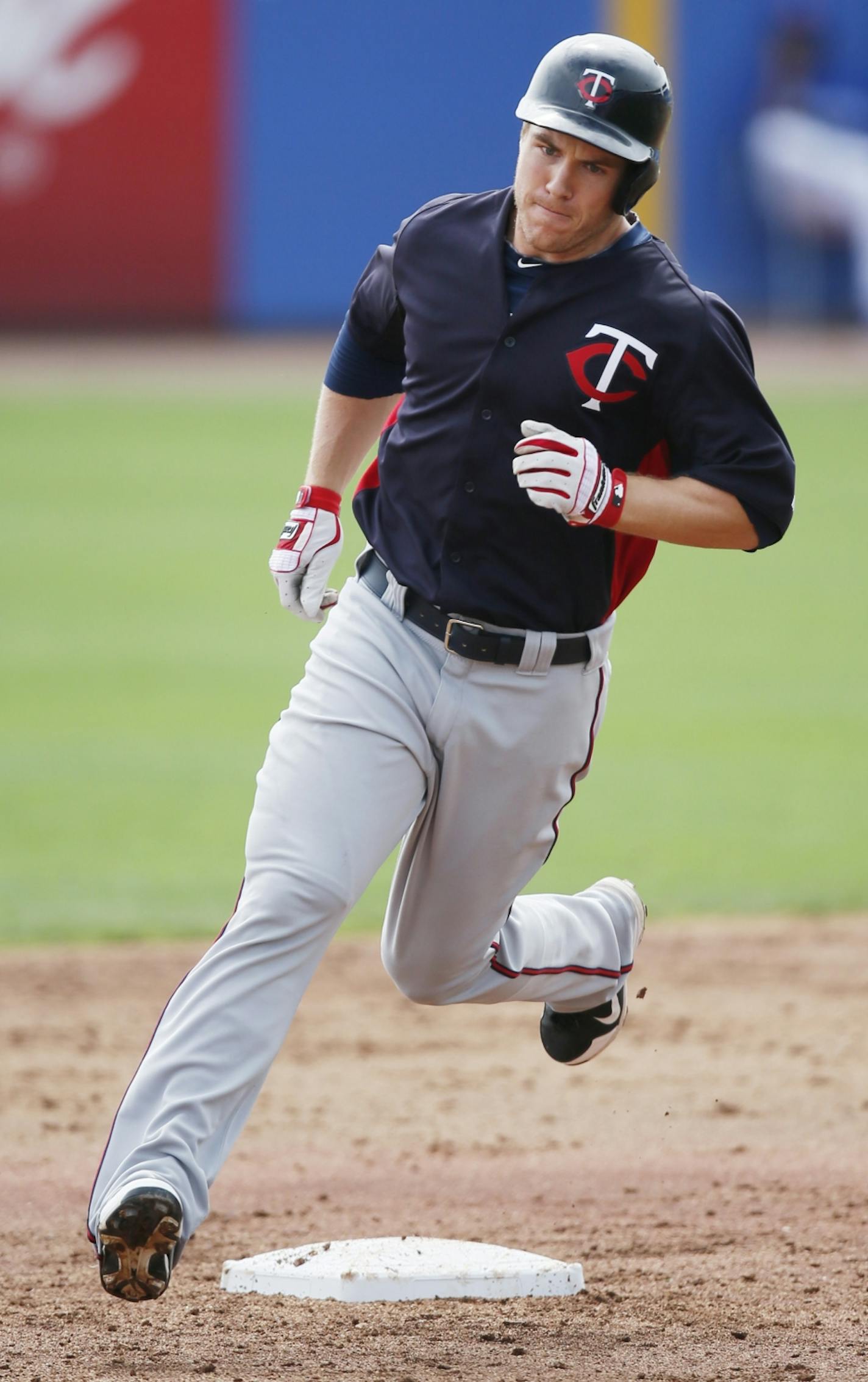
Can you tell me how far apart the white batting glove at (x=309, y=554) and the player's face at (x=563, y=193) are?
75cm

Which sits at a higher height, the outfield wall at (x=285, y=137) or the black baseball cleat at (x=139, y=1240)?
the black baseball cleat at (x=139, y=1240)

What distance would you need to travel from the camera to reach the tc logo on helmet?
11.2 feet

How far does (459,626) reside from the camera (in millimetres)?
3516

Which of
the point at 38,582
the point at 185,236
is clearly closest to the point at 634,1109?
the point at 38,582

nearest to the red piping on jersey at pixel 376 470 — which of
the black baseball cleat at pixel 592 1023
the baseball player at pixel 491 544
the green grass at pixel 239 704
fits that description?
the baseball player at pixel 491 544

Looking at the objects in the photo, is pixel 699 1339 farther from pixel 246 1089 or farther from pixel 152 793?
pixel 152 793

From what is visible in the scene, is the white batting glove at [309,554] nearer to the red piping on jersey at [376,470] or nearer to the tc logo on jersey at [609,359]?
the red piping on jersey at [376,470]

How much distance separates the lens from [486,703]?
11.6 feet

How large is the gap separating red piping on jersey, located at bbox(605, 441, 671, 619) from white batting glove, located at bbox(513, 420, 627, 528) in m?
0.28

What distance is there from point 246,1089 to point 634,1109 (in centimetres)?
196

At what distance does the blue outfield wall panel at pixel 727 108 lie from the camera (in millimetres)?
23672

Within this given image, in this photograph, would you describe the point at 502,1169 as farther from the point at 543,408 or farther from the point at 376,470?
the point at 543,408

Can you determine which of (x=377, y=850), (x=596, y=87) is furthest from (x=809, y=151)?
(x=377, y=850)

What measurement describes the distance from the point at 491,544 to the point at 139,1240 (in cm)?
138
